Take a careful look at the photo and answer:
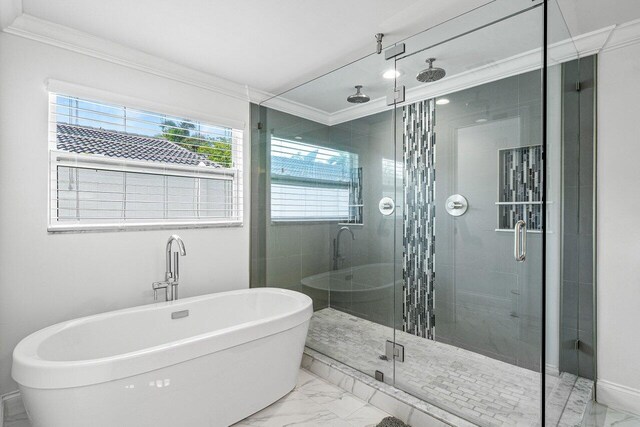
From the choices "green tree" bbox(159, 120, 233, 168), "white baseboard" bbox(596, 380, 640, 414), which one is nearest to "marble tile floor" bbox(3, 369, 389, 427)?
"white baseboard" bbox(596, 380, 640, 414)

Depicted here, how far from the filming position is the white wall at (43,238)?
191 cm

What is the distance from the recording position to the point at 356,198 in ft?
8.80

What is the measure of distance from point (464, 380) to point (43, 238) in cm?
281

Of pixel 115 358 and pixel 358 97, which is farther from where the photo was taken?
pixel 358 97

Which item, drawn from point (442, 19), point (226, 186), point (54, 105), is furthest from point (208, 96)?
point (442, 19)

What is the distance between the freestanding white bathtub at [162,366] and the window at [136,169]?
2.35 feet

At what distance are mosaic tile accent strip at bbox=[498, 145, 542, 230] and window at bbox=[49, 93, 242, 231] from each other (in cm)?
218

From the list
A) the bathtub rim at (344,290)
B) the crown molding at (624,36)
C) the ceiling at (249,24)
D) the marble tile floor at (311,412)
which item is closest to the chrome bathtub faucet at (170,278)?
the marble tile floor at (311,412)

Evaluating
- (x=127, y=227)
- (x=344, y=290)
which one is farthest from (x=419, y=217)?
(x=127, y=227)

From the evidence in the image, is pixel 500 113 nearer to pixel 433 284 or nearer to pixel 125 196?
pixel 433 284

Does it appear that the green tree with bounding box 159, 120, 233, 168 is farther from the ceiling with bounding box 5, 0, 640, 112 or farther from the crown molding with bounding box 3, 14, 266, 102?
the ceiling with bounding box 5, 0, 640, 112

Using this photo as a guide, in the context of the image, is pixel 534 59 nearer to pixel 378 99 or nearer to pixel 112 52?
pixel 378 99

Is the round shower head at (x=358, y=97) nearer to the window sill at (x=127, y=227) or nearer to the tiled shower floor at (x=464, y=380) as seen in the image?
the window sill at (x=127, y=227)

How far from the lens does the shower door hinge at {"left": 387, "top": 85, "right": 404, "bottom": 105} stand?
7.41ft
